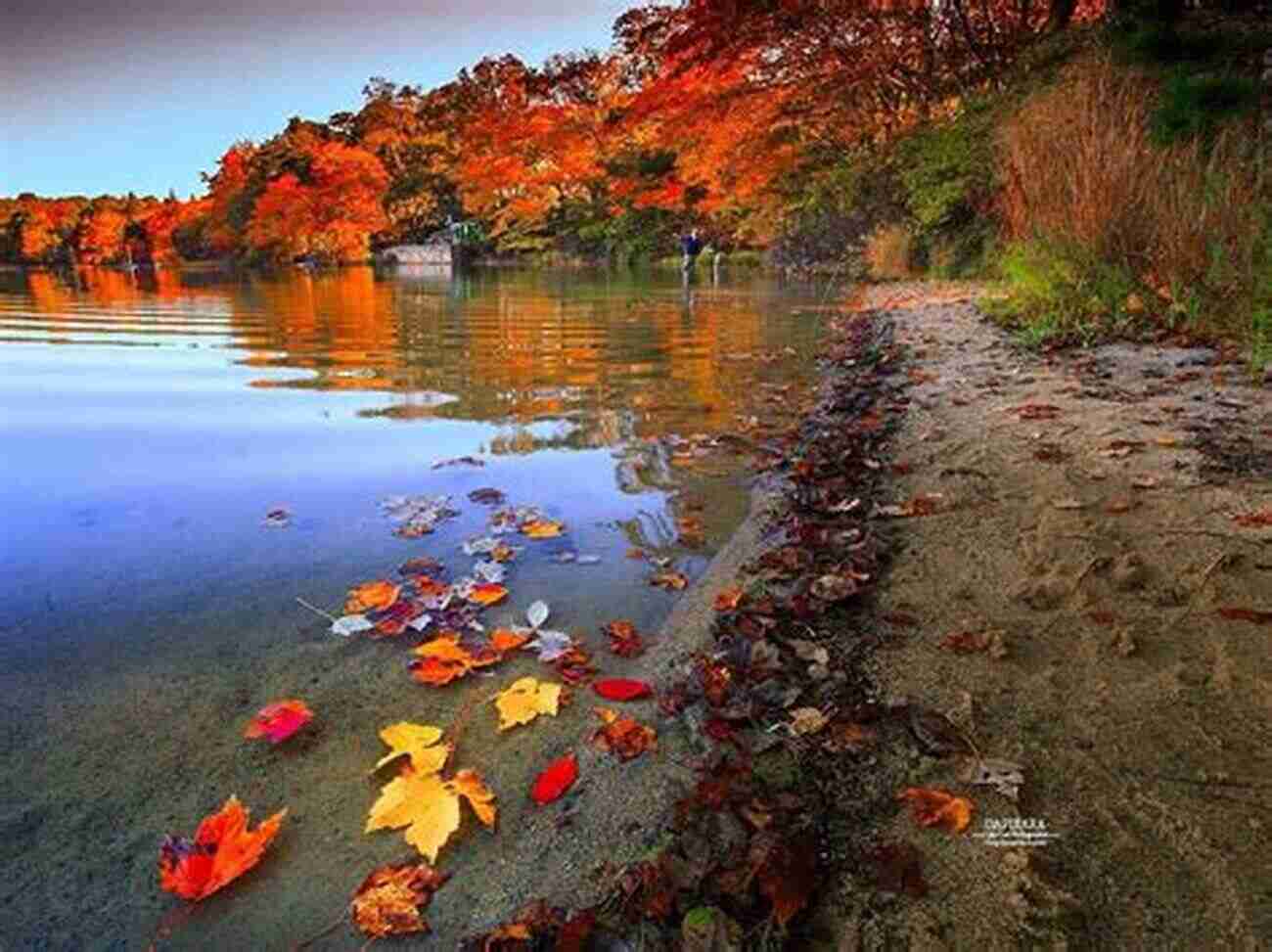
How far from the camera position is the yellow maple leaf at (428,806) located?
4.06 ft

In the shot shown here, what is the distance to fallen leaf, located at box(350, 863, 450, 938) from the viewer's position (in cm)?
107

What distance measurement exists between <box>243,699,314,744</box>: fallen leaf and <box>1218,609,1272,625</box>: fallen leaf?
1799 mm

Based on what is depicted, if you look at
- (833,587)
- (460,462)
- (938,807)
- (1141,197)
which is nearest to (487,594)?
(833,587)

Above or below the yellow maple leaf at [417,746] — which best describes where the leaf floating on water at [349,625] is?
above

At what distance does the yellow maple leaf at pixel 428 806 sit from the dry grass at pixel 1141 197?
4770mm

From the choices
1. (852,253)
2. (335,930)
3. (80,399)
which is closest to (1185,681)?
(335,930)

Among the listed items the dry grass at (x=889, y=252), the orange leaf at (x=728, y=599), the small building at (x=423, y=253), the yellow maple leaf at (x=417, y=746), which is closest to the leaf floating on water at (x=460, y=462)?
the orange leaf at (x=728, y=599)

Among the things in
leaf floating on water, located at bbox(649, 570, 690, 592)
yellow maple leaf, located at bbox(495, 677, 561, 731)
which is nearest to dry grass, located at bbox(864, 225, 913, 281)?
leaf floating on water, located at bbox(649, 570, 690, 592)

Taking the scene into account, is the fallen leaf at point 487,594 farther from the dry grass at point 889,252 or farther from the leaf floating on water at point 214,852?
the dry grass at point 889,252

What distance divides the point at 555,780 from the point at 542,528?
4.19ft

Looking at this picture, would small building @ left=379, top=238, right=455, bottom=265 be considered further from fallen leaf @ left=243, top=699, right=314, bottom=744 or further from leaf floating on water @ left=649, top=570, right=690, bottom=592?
fallen leaf @ left=243, top=699, right=314, bottom=744

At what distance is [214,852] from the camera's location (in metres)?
1.22

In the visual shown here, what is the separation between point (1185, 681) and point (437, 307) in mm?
10878

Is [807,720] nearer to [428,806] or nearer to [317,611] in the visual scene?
[428,806]
